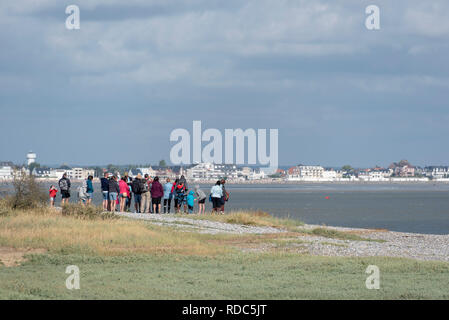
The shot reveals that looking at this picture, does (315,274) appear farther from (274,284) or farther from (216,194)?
(216,194)

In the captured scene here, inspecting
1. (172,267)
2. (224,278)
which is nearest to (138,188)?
(172,267)

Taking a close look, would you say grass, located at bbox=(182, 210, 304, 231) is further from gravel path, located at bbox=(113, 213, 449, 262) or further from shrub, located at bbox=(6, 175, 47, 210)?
shrub, located at bbox=(6, 175, 47, 210)

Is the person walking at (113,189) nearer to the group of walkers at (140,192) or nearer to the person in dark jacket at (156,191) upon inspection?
the group of walkers at (140,192)

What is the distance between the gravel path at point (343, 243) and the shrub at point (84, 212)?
2042 millimetres

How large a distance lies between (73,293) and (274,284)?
3.79 meters

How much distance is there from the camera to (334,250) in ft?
71.9

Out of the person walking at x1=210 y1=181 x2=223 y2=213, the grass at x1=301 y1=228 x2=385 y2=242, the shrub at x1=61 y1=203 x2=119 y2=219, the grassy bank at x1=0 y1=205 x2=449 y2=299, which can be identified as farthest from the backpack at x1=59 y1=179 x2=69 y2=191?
the grass at x1=301 y1=228 x2=385 y2=242

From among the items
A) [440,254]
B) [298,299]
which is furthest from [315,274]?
[440,254]

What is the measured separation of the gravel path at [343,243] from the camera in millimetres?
21688

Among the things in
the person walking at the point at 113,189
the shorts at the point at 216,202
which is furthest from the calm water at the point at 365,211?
the person walking at the point at 113,189

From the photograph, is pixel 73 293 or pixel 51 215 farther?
pixel 51 215

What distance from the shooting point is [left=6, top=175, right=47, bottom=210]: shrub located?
27344mm

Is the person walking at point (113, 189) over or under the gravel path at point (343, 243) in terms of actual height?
over

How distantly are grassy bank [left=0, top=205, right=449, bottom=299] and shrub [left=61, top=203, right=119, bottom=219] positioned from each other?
0.10 m
